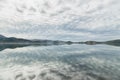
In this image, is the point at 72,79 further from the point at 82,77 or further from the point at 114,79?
the point at 114,79

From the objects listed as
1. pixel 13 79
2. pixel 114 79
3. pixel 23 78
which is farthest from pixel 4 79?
pixel 114 79

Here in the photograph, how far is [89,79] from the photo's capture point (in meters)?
21.2

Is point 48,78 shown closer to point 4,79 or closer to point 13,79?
point 13,79

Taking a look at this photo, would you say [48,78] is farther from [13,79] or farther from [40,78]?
[13,79]

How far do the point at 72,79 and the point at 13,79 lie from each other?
9.23 meters

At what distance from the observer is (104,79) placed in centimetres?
2147

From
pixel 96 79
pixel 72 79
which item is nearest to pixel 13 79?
pixel 72 79

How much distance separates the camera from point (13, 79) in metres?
21.7

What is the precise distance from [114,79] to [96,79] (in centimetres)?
280

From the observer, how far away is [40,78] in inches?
858

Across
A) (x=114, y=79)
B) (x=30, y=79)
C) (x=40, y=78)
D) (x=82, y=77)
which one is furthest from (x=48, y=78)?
(x=114, y=79)

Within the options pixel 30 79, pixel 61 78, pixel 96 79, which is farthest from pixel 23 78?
pixel 96 79

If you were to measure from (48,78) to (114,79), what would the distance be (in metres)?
10.2

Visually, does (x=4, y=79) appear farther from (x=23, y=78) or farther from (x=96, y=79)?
(x=96, y=79)
